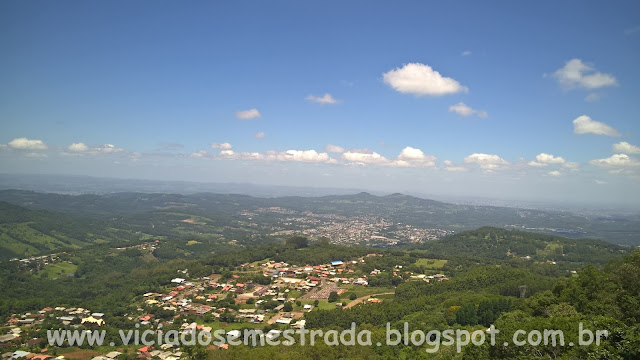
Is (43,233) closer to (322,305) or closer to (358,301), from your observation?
(322,305)

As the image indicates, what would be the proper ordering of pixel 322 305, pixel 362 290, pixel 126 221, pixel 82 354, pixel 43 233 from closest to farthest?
pixel 82 354
pixel 322 305
pixel 362 290
pixel 43 233
pixel 126 221

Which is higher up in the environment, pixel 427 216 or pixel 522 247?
pixel 522 247

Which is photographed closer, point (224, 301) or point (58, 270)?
point (224, 301)

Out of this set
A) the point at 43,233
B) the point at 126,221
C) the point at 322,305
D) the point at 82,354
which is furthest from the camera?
the point at 126,221

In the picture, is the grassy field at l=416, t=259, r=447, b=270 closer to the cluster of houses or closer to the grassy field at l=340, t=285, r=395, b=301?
the cluster of houses

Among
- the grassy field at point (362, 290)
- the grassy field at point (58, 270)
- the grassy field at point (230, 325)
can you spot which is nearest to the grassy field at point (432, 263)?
the grassy field at point (362, 290)

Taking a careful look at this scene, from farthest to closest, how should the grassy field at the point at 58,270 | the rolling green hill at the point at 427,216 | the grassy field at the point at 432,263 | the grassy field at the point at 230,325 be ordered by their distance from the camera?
the rolling green hill at the point at 427,216
the grassy field at the point at 58,270
the grassy field at the point at 432,263
the grassy field at the point at 230,325

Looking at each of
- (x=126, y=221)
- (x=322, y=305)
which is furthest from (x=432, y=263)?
(x=126, y=221)

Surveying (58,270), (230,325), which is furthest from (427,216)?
(58,270)

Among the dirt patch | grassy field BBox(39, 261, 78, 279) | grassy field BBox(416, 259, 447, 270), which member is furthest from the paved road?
grassy field BBox(39, 261, 78, 279)

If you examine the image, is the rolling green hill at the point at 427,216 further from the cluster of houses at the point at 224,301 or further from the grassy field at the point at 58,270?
the cluster of houses at the point at 224,301

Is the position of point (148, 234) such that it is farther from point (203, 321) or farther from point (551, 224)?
point (551, 224)

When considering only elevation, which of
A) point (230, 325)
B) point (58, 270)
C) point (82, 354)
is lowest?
point (58, 270)
